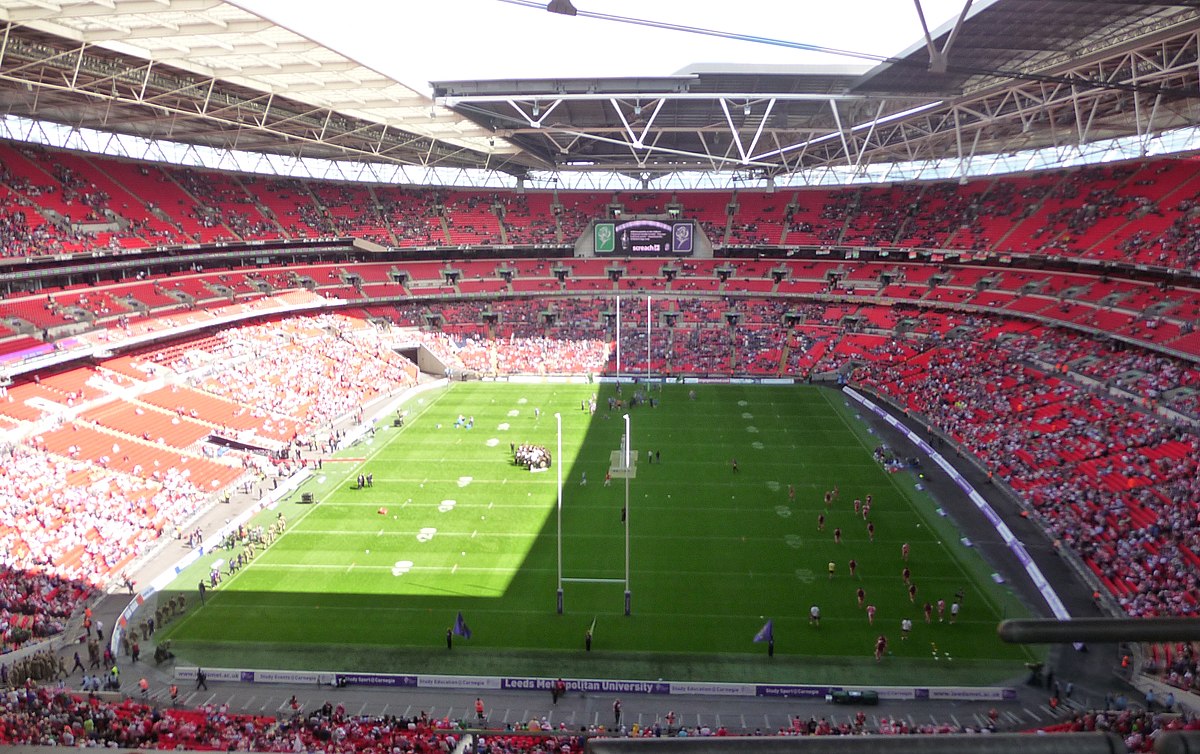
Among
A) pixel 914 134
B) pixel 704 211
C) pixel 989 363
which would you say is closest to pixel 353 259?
pixel 704 211

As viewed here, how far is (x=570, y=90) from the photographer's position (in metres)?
38.9

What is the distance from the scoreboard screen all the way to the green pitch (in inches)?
886

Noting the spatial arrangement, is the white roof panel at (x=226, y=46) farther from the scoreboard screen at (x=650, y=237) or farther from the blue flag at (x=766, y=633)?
the blue flag at (x=766, y=633)

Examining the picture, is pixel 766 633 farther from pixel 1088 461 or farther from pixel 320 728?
pixel 1088 461

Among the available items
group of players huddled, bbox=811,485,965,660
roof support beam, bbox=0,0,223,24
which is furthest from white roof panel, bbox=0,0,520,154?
group of players huddled, bbox=811,485,965,660

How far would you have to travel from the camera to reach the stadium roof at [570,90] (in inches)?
1108

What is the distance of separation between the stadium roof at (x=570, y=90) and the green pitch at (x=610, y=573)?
51.1 ft

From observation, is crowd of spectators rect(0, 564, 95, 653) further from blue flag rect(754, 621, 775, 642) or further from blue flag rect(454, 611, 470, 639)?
blue flag rect(754, 621, 775, 642)

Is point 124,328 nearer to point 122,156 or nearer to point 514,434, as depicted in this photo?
point 122,156

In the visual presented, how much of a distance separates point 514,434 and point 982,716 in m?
27.5

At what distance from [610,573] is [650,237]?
3727 centimetres

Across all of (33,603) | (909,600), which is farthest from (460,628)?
(909,600)

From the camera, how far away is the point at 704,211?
7238 cm

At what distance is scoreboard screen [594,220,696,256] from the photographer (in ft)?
192
